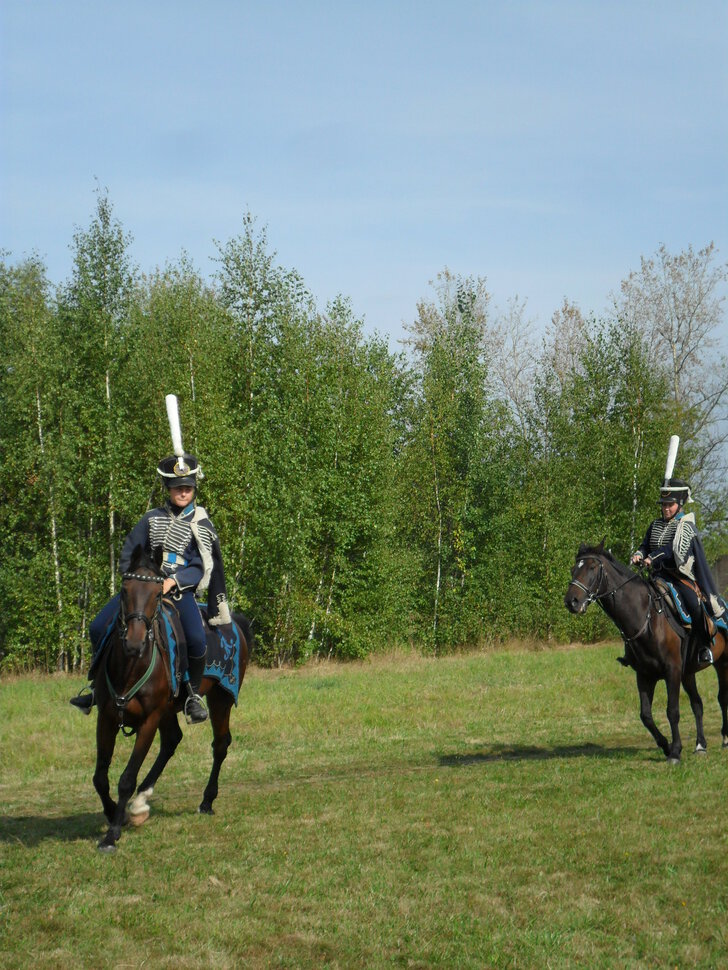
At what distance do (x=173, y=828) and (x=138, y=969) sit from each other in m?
3.72

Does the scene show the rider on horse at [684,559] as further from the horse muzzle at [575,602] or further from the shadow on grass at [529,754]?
the shadow on grass at [529,754]

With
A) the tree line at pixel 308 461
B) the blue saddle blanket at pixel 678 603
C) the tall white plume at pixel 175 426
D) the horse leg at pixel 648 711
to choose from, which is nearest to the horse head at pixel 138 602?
the tall white plume at pixel 175 426

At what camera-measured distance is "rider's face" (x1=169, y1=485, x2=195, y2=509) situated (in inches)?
404

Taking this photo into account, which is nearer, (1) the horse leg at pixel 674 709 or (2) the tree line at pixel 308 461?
(1) the horse leg at pixel 674 709

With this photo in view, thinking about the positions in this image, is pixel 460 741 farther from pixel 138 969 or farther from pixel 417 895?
pixel 138 969

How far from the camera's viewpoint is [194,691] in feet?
33.6

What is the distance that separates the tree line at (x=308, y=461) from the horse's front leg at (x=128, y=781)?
1850 centimetres

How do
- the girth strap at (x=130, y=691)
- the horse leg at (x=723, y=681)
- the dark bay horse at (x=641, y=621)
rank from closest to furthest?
the girth strap at (x=130, y=691) < the dark bay horse at (x=641, y=621) < the horse leg at (x=723, y=681)

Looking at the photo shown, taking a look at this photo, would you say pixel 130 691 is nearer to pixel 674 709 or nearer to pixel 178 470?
pixel 178 470

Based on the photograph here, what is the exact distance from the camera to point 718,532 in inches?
1709

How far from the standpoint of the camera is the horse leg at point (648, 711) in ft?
44.1

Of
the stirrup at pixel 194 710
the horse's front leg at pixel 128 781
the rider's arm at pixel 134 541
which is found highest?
the rider's arm at pixel 134 541

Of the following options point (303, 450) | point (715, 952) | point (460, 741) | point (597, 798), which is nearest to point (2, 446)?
point (303, 450)

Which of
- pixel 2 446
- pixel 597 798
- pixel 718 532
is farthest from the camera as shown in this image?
pixel 718 532
